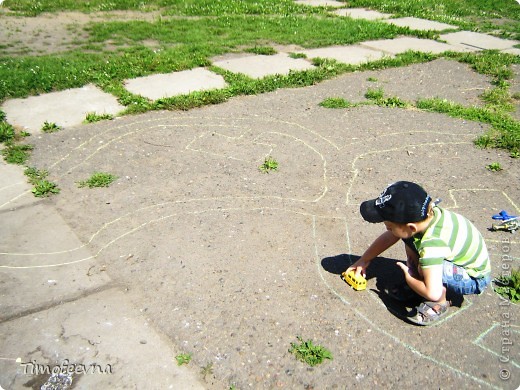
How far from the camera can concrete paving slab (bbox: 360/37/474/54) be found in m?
9.41

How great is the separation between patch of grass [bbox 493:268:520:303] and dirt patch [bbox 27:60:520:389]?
0.32ft

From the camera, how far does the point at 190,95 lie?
6648mm

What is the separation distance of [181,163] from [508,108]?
4674mm

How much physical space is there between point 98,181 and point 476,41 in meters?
8.85

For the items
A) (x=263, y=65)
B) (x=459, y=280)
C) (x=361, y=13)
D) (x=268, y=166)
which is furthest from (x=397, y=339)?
(x=361, y=13)

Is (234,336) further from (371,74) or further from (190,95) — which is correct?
(371,74)

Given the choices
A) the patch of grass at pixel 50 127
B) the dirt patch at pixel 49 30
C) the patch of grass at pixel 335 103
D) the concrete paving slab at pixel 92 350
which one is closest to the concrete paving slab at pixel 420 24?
the patch of grass at pixel 335 103

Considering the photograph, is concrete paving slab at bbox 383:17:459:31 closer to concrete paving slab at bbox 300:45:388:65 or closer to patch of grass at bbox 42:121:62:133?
concrete paving slab at bbox 300:45:388:65

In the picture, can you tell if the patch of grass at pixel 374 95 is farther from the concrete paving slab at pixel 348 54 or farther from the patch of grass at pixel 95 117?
the patch of grass at pixel 95 117

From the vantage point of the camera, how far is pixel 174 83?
7.22 m

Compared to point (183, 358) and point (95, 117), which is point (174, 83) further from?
point (183, 358)

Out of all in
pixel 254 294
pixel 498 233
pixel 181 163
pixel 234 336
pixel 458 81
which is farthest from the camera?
pixel 458 81

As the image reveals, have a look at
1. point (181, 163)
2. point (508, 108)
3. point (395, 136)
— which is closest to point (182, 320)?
point (181, 163)

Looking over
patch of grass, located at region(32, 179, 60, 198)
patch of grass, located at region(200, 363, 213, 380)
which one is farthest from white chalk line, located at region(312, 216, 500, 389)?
patch of grass, located at region(32, 179, 60, 198)
